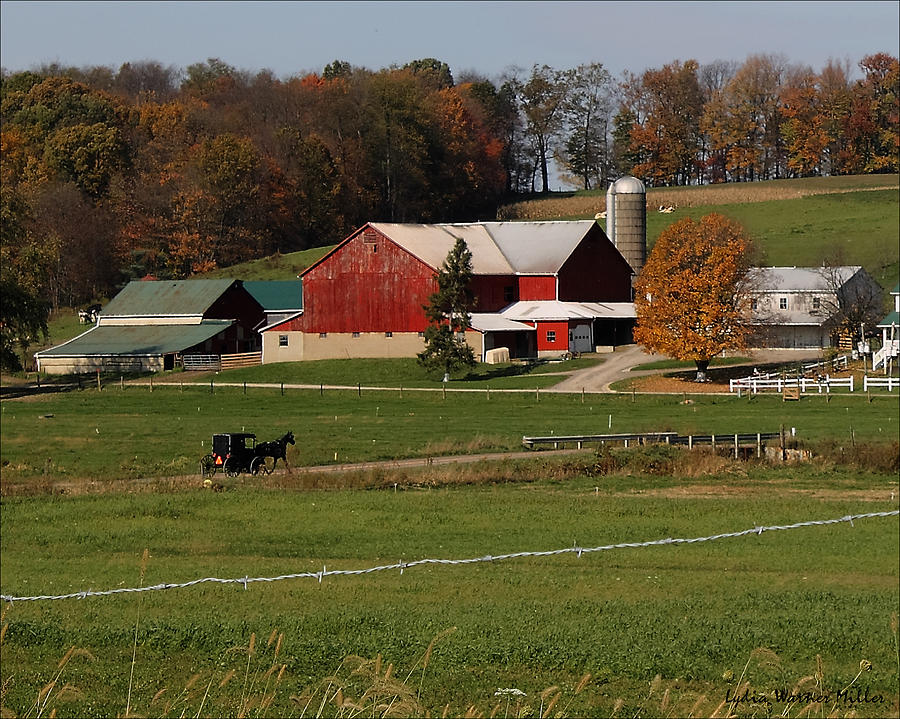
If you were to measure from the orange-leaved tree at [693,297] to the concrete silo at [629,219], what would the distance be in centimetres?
2670

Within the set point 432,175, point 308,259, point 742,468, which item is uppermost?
point 432,175

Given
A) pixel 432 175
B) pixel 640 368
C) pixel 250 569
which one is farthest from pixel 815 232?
pixel 250 569

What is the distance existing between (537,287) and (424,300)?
27.0 ft

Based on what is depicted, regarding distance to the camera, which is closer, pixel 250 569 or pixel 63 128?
pixel 250 569

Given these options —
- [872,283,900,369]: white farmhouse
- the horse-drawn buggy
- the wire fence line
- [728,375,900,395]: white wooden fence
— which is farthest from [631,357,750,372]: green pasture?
the wire fence line

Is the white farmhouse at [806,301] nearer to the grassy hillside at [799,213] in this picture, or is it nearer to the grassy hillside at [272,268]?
the grassy hillside at [799,213]

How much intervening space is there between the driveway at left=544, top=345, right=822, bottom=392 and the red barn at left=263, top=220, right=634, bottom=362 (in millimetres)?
4029

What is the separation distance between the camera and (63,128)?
124125 mm

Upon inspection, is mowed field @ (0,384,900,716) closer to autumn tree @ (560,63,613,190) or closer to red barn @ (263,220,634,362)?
red barn @ (263,220,634,362)

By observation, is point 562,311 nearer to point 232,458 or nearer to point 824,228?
point 824,228

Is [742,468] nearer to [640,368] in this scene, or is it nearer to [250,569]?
[250,569]

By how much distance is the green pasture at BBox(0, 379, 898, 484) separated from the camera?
132ft

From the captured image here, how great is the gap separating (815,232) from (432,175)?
33.7 meters

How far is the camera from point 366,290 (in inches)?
3265
